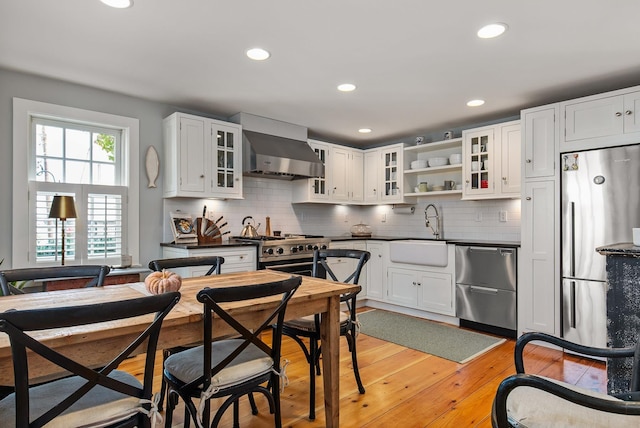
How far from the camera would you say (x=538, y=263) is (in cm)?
361

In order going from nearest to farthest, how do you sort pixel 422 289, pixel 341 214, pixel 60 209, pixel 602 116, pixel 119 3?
pixel 119 3 < pixel 60 209 < pixel 602 116 < pixel 422 289 < pixel 341 214

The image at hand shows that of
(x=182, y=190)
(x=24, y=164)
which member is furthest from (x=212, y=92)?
(x=24, y=164)

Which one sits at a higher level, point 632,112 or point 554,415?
point 632,112

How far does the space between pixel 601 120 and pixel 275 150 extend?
3133 mm

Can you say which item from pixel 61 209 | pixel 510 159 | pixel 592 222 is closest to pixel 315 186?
pixel 510 159

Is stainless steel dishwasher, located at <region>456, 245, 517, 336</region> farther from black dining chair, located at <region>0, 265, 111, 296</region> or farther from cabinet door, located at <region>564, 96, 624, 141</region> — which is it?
black dining chair, located at <region>0, 265, 111, 296</region>

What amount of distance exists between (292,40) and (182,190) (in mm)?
1915

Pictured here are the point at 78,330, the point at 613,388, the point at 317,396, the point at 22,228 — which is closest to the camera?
the point at 78,330

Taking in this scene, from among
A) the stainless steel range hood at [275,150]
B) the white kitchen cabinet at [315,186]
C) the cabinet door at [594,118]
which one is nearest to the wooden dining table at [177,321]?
the stainless steel range hood at [275,150]

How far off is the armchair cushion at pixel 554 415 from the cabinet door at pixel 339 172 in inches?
161

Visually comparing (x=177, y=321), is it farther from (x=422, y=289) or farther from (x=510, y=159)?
(x=510, y=159)

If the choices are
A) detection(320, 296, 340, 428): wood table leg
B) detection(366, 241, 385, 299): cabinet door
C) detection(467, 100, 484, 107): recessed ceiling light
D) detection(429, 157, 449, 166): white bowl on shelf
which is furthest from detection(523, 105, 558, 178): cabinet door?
detection(320, 296, 340, 428): wood table leg

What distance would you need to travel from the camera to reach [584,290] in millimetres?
3287

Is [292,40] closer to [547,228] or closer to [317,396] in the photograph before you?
[317,396]
